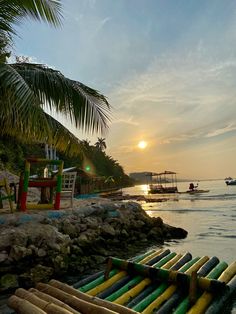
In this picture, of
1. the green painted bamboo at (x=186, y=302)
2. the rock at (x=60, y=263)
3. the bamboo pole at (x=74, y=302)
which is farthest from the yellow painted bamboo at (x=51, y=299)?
the rock at (x=60, y=263)

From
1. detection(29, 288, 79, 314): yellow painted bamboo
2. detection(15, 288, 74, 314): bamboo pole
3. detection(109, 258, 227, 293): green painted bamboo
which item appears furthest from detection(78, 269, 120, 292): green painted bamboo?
detection(15, 288, 74, 314): bamboo pole

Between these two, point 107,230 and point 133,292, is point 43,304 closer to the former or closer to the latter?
point 133,292

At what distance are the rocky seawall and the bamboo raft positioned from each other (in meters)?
2.35

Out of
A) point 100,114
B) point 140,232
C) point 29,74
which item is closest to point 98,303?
point 100,114

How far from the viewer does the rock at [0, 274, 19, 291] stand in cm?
770

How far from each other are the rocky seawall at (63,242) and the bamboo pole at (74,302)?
Result: 2465 mm

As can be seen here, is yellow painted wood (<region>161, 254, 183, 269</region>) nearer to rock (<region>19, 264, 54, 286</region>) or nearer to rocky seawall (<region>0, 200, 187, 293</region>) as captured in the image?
rocky seawall (<region>0, 200, 187, 293</region>)

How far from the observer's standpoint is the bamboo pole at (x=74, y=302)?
14.6 ft

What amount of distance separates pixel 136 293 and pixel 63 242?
383 cm

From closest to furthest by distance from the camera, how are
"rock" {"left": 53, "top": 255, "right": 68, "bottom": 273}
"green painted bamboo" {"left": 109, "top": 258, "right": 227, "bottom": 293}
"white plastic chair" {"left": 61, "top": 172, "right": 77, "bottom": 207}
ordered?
"green painted bamboo" {"left": 109, "top": 258, "right": 227, "bottom": 293}
"rock" {"left": 53, "top": 255, "right": 68, "bottom": 273}
"white plastic chair" {"left": 61, "top": 172, "right": 77, "bottom": 207}

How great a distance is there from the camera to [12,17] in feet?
25.4

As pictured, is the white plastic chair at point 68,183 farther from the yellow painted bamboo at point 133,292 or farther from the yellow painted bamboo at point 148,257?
the yellow painted bamboo at point 133,292

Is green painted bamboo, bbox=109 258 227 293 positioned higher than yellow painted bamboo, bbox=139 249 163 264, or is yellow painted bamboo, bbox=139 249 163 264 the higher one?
yellow painted bamboo, bbox=139 249 163 264

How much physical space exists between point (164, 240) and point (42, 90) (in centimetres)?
978
